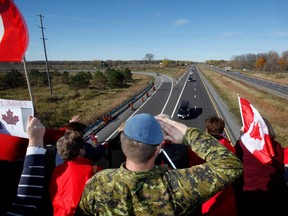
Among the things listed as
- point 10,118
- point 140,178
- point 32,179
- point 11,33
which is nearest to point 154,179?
point 140,178

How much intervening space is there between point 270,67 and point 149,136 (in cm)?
16061

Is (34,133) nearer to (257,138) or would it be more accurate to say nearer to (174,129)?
(174,129)

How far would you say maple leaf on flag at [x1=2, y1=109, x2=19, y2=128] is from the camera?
279 centimetres

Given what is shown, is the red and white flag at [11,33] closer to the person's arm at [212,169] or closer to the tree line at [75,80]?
the person's arm at [212,169]

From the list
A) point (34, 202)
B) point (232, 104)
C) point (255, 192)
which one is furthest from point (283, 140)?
point (34, 202)

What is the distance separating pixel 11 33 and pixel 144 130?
3612mm

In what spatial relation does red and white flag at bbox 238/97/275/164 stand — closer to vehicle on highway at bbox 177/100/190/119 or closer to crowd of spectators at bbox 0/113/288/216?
crowd of spectators at bbox 0/113/288/216

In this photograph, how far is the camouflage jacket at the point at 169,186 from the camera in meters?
1.72

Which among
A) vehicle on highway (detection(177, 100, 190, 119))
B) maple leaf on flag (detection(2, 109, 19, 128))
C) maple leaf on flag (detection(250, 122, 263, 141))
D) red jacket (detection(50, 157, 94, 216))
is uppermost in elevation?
maple leaf on flag (detection(2, 109, 19, 128))

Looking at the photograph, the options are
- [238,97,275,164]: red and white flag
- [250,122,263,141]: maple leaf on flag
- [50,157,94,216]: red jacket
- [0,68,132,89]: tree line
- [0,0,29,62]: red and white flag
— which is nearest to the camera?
[50,157,94,216]: red jacket

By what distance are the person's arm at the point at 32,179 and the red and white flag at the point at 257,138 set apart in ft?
8.52

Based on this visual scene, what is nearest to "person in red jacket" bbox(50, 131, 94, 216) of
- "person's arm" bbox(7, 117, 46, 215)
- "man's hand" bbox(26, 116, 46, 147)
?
"person's arm" bbox(7, 117, 46, 215)

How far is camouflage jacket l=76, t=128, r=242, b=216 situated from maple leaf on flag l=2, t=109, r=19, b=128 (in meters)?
1.55

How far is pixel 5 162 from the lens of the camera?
293 centimetres
